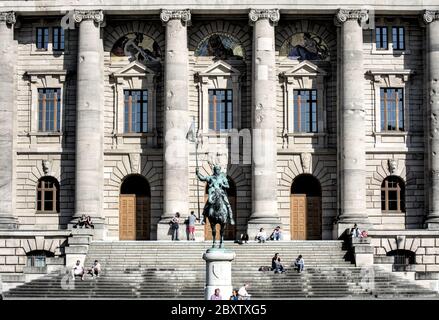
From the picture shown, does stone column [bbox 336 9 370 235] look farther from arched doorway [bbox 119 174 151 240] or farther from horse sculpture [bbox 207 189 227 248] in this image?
horse sculpture [bbox 207 189 227 248]

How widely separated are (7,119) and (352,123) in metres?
19.4

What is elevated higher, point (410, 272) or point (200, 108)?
point (200, 108)

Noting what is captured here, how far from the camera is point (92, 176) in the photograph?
199ft

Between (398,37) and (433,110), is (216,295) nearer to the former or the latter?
(433,110)

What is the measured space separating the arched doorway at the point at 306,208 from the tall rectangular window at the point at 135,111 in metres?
9.48

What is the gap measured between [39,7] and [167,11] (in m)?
7.29

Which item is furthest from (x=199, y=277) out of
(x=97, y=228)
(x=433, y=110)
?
(x=433, y=110)

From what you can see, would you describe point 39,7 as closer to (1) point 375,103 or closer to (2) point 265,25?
(2) point 265,25

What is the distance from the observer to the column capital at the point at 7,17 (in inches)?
2441

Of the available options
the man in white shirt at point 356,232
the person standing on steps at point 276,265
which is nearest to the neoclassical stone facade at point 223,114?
the man in white shirt at point 356,232

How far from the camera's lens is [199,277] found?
171ft
